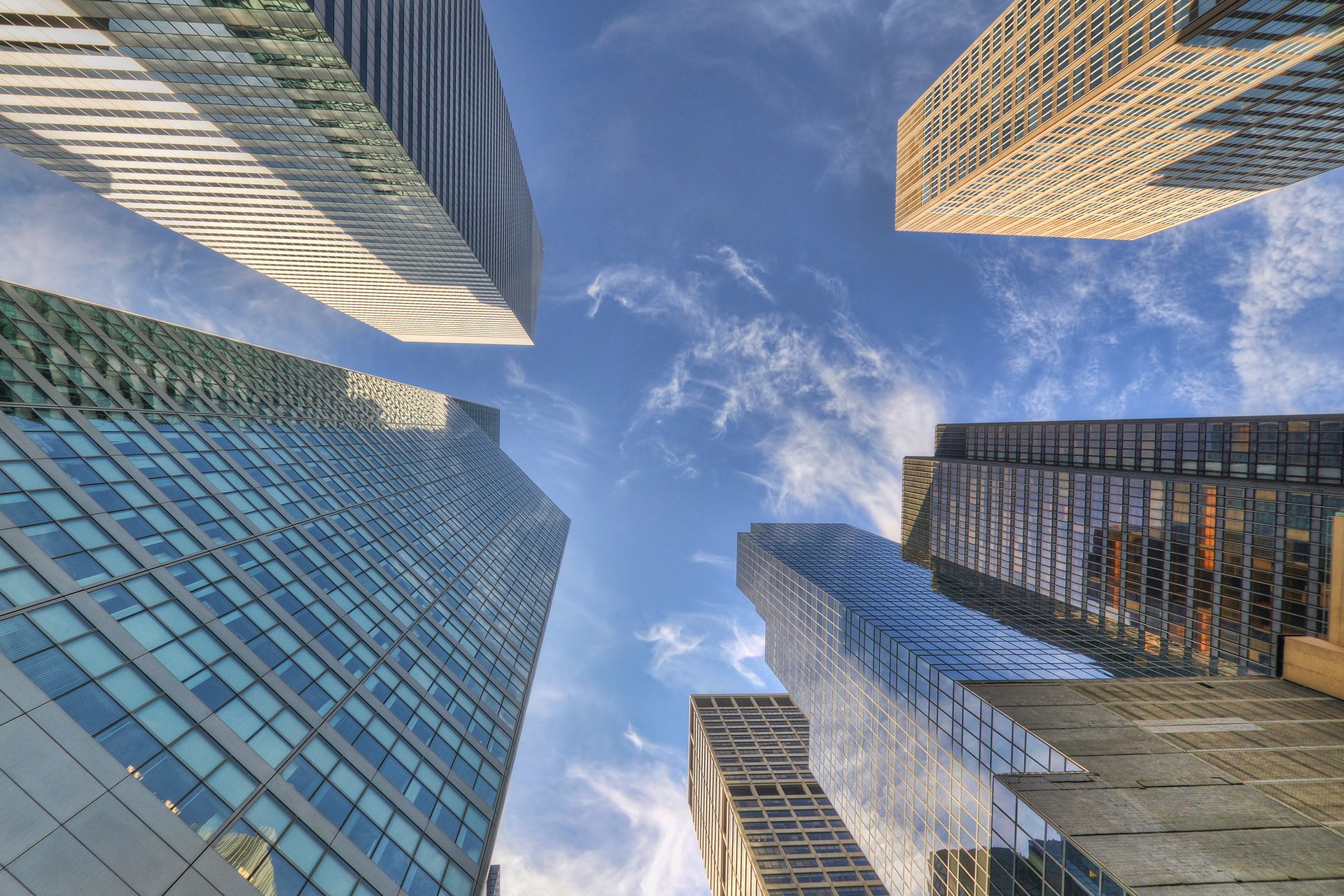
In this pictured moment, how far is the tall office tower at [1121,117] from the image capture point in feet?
195

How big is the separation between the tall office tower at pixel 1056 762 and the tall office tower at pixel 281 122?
7393cm

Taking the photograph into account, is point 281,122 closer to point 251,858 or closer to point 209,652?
point 209,652

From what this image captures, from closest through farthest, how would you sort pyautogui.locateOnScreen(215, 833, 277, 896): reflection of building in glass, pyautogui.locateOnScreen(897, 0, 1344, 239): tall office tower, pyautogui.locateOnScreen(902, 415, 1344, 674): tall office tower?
pyautogui.locateOnScreen(215, 833, 277, 896): reflection of building in glass
pyautogui.locateOnScreen(902, 415, 1344, 674): tall office tower
pyautogui.locateOnScreen(897, 0, 1344, 239): tall office tower

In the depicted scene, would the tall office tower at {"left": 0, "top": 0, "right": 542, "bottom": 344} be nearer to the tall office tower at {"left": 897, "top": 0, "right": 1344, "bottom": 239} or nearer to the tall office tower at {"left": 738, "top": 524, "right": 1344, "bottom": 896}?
the tall office tower at {"left": 738, "top": 524, "right": 1344, "bottom": 896}

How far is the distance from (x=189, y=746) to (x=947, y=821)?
143ft

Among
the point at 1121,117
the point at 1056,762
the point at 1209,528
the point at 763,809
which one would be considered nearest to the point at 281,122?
the point at 1056,762

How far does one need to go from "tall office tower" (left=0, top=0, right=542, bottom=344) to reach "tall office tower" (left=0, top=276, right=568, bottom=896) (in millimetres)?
26497

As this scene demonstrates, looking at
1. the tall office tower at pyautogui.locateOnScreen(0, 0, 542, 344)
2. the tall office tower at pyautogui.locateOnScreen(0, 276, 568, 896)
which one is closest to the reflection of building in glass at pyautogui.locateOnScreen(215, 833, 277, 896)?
the tall office tower at pyautogui.locateOnScreen(0, 276, 568, 896)

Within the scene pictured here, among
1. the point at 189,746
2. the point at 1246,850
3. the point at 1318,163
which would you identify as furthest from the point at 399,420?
the point at 1318,163

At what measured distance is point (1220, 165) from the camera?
8481 cm

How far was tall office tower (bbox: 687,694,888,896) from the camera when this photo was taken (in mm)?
85438

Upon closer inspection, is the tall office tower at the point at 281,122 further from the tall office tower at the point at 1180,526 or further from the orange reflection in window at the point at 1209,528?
the orange reflection in window at the point at 1209,528

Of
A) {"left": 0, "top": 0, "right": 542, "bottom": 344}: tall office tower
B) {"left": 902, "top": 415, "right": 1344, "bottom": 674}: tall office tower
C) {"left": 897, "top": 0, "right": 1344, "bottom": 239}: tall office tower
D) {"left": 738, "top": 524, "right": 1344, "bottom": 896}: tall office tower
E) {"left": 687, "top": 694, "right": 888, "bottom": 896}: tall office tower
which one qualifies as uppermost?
{"left": 897, "top": 0, "right": 1344, "bottom": 239}: tall office tower

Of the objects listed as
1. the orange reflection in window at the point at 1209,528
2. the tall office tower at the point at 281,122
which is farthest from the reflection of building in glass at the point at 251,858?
the orange reflection in window at the point at 1209,528
